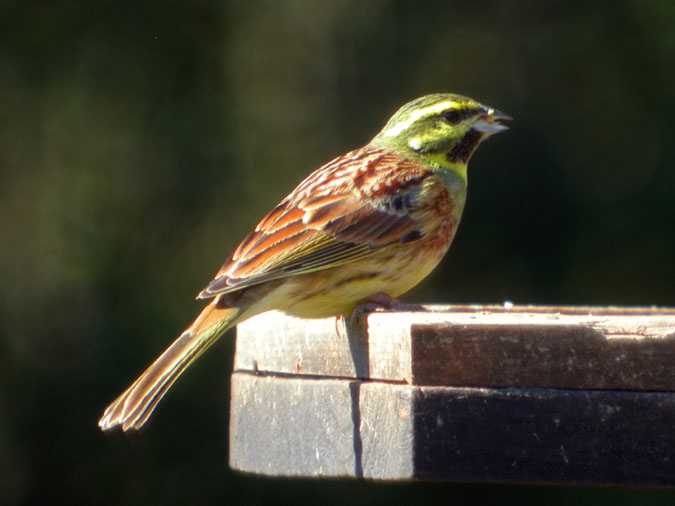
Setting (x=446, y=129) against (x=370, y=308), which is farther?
(x=446, y=129)

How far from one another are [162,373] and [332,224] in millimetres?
766

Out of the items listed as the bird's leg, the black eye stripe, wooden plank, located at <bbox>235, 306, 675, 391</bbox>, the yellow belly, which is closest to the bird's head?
the black eye stripe

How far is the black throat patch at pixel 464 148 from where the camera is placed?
5285 millimetres

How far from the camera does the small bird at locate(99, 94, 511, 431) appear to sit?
4363mm

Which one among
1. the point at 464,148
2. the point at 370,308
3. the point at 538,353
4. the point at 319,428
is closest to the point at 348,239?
the point at 370,308

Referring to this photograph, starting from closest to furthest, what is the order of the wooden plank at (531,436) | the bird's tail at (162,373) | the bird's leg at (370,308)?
the wooden plank at (531,436) < the bird's leg at (370,308) < the bird's tail at (162,373)

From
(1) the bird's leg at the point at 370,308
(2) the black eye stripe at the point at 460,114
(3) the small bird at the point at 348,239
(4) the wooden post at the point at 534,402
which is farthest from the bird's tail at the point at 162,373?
(2) the black eye stripe at the point at 460,114

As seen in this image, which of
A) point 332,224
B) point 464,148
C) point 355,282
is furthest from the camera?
point 464,148

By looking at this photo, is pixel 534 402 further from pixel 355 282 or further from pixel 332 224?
pixel 332 224

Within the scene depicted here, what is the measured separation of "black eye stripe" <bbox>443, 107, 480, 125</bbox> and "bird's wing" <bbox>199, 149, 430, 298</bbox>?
0.25 m

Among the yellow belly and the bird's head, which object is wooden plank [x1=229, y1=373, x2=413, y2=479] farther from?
the bird's head

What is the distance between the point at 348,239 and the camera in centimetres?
472

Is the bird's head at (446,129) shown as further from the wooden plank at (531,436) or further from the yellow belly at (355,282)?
the wooden plank at (531,436)

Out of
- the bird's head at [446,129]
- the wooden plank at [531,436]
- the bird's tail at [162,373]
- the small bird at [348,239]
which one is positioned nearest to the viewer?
the wooden plank at [531,436]
